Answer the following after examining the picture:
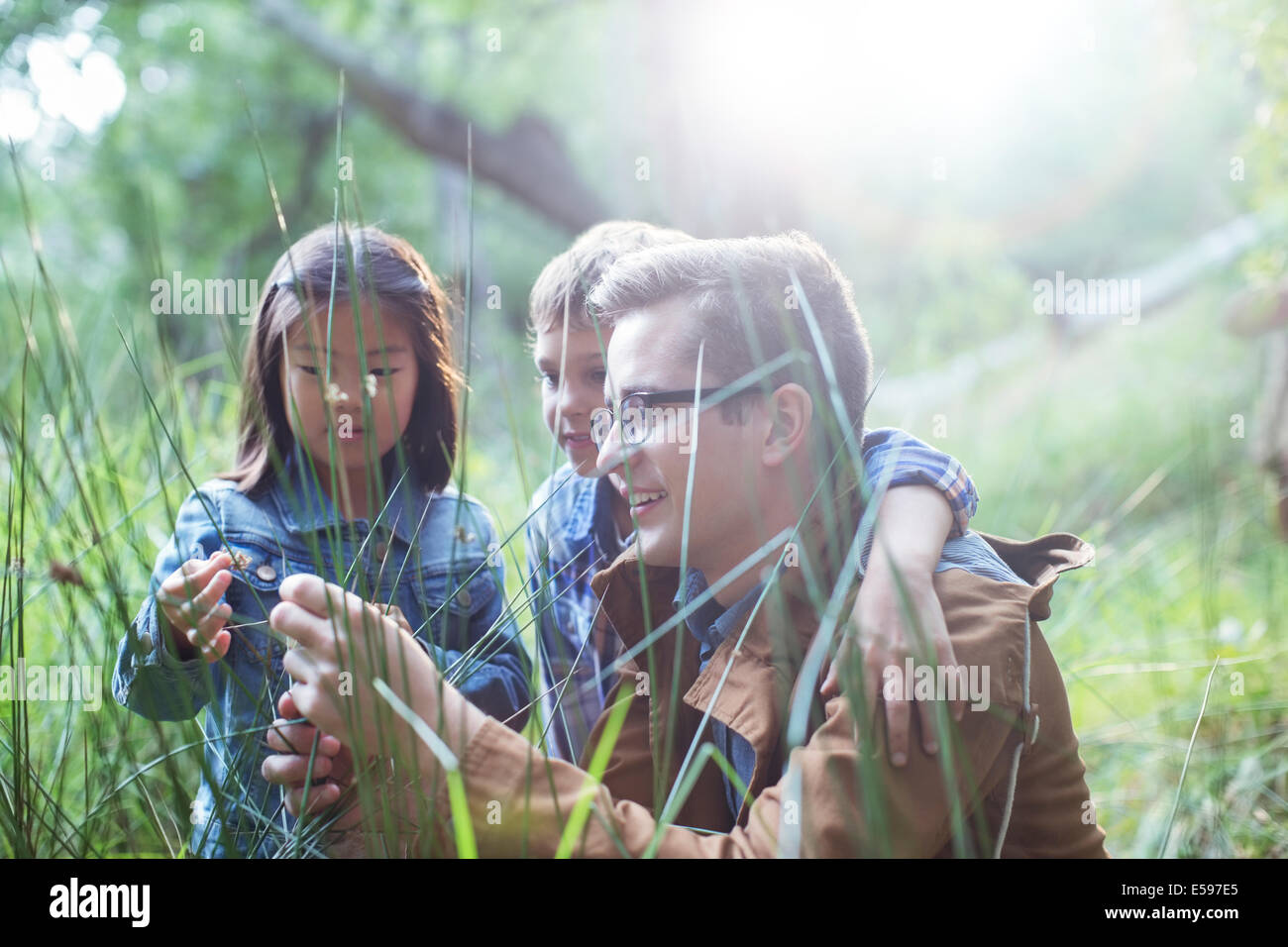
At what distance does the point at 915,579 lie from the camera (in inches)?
45.5

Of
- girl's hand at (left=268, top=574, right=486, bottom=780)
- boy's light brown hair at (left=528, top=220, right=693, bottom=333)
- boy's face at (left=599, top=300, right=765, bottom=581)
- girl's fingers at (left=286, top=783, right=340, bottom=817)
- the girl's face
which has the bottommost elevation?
girl's fingers at (left=286, top=783, right=340, bottom=817)

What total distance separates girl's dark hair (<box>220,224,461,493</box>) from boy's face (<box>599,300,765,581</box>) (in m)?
0.48

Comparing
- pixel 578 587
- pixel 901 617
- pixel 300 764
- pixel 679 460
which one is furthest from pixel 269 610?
pixel 901 617

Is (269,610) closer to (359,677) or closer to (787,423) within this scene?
(359,677)

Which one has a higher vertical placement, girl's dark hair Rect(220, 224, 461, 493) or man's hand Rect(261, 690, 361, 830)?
girl's dark hair Rect(220, 224, 461, 493)

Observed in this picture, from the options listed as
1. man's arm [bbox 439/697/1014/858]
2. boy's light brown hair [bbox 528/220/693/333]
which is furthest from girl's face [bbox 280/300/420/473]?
man's arm [bbox 439/697/1014/858]

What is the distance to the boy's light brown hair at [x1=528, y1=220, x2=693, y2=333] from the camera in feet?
6.08

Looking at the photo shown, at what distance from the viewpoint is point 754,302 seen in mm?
1394

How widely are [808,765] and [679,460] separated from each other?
0.42 m

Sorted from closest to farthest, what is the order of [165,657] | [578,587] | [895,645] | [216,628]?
[895,645] → [216,628] → [165,657] → [578,587]

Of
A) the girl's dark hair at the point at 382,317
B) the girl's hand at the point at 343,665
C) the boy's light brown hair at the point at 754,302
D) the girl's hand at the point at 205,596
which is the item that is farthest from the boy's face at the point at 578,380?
the girl's hand at the point at 343,665

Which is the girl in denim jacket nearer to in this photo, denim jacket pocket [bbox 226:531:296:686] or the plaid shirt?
A: denim jacket pocket [bbox 226:531:296:686]
